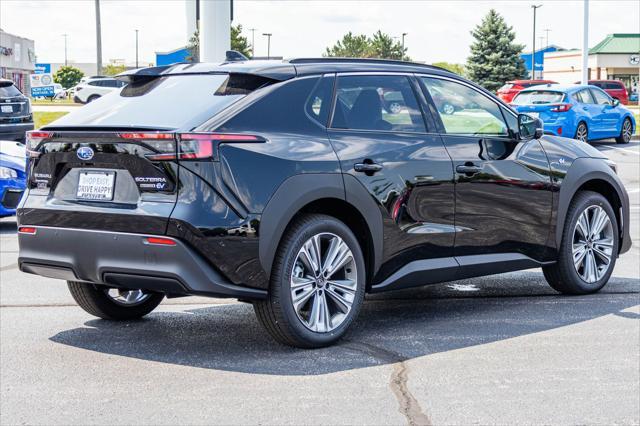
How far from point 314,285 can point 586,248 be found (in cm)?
282

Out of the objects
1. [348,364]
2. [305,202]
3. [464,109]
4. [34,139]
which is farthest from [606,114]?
[34,139]

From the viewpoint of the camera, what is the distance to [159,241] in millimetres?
5656

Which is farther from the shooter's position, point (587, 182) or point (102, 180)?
point (587, 182)

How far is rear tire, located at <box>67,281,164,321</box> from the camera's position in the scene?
22.7 ft

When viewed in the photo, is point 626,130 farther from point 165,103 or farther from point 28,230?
point 28,230

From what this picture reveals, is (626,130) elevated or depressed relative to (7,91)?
depressed

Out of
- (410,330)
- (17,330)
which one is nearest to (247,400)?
(410,330)

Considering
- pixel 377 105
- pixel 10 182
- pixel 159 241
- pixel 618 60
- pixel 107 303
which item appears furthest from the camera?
pixel 618 60

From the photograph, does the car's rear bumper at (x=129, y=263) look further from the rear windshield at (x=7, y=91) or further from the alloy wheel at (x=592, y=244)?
the rear windshield at (x=7, y=91)

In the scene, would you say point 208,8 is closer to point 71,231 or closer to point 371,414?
point 71,231

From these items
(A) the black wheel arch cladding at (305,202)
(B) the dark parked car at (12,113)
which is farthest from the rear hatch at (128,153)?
(B) the dark parked car at (12,113)

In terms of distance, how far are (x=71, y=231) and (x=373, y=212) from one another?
1.82 metres

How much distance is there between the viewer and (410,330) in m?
6.83

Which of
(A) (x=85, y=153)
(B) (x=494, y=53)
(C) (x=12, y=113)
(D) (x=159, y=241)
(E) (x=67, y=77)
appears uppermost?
(E) (x=67, y=77)
